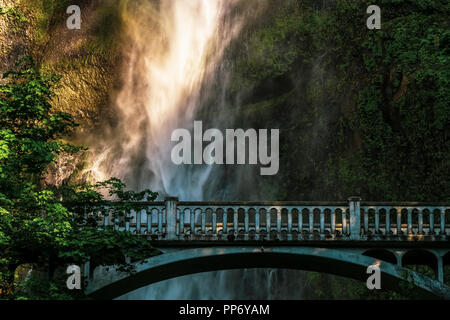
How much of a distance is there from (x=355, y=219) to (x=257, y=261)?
2.96 metres

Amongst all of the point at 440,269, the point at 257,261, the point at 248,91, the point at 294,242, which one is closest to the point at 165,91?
the point at 248,91

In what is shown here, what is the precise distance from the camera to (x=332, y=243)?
61.7 feet

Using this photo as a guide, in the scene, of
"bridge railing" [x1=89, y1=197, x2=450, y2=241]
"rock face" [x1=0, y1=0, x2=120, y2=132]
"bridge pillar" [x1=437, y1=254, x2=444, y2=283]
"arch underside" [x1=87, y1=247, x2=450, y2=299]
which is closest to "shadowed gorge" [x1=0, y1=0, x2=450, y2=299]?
"rock face" [x1=0, y1=0, x2=120, y2=132]

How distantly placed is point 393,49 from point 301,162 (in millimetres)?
6046

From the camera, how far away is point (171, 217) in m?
A: 18.8

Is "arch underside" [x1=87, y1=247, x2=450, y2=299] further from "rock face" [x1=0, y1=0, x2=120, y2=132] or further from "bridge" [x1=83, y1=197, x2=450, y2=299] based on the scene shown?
"rock face" [x1=0, y1=0, x2=120, y2=132]

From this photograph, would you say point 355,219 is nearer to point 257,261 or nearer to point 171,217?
point 257,261

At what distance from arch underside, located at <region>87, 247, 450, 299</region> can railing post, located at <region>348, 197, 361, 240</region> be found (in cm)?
43

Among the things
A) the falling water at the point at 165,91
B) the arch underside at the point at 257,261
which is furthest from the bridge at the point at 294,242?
the falling water at the point at 165,91

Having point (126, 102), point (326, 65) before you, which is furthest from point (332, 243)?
point (126, 102)

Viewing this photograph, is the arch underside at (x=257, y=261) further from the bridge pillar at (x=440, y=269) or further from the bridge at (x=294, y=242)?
the bridge pillar at (x=440, y=269)

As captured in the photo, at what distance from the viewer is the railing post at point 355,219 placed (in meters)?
18.8

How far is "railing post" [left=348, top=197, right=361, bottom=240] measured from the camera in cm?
1881
